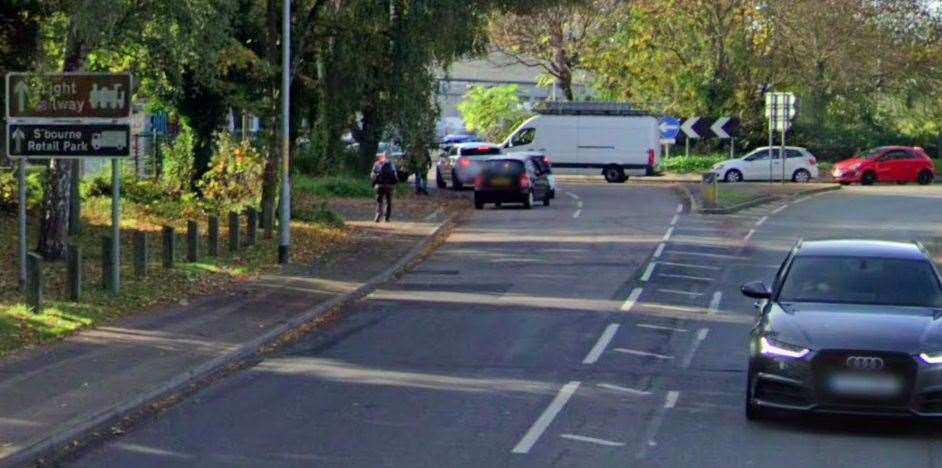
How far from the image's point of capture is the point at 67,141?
18.7m

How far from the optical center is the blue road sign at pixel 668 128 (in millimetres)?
56750

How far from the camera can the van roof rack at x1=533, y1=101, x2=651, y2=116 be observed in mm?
54219

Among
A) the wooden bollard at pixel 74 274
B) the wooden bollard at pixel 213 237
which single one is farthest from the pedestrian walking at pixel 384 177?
the wooden bollard at pixel 74 274

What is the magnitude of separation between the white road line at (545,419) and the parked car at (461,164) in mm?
28257

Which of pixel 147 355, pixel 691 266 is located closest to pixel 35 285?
pixel 147 355

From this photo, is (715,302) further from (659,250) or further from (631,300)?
(659,250)

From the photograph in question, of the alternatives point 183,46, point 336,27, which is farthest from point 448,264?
point 183,46

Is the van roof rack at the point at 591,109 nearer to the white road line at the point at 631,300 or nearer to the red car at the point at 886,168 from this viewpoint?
the red car at the point at 886,168

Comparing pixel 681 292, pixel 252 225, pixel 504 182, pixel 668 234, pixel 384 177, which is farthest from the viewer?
pixel 504 182

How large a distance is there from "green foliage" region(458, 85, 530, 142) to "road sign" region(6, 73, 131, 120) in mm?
49436

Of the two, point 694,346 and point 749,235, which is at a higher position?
point 749,235

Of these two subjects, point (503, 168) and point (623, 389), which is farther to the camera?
point (503, 168)

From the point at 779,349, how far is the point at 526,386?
3.07 meters

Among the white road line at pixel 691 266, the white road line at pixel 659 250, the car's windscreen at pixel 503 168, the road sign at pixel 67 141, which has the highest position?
the road sign at pixel 67 141
